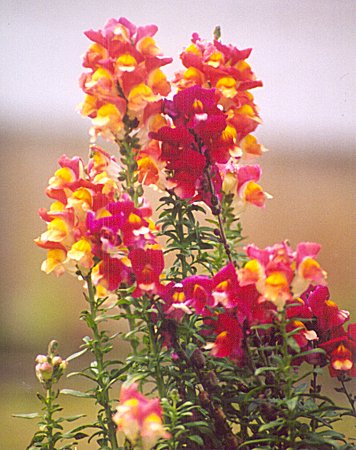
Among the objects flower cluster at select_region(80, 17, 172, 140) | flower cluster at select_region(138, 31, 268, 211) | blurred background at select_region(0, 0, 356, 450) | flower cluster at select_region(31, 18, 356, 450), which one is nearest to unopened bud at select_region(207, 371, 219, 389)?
flower cluster at select_region(31, 18, 356, 450)

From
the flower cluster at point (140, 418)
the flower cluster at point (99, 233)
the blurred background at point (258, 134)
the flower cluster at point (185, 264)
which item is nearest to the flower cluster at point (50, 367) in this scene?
the flower cluster at point (185, 264)

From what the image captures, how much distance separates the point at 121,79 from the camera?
3.06 feet

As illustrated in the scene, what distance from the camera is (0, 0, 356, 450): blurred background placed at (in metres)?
1.34

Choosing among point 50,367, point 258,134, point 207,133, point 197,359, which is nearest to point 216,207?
point 207,133

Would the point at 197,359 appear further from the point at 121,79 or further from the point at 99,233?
the point at 121,79

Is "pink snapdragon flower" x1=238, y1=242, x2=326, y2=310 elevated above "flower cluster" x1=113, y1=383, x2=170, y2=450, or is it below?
above

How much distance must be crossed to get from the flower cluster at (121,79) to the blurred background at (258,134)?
393 mm

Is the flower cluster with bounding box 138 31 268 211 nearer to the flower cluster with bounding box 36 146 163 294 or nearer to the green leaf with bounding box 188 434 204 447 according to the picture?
the flower cluster with bounding box 36 146 163 294

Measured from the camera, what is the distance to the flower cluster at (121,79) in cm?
92

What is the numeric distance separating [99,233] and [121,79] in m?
0.21

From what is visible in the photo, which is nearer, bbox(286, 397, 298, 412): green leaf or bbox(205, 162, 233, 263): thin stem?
bbox(286, 397, 298, 412): green leaf

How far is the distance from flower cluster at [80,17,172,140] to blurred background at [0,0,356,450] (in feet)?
1.29

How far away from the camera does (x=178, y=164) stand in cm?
94

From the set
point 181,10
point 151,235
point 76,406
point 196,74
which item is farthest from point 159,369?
point 181,10
